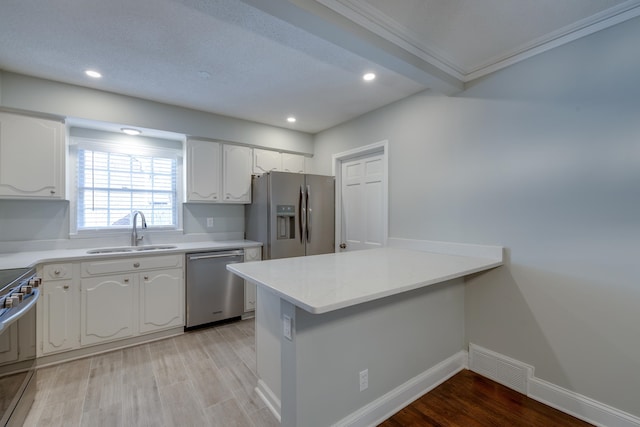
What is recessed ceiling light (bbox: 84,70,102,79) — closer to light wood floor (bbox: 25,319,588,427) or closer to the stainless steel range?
the stainless steel range

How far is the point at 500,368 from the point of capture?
2.15 m

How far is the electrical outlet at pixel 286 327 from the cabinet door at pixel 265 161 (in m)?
2.73

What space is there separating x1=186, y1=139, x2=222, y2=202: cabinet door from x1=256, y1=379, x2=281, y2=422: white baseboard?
7.58 ft

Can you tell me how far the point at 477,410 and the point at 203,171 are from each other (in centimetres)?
355

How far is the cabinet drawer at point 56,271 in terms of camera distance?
2.34m

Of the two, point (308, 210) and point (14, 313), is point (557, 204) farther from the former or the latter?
point (14, 313)

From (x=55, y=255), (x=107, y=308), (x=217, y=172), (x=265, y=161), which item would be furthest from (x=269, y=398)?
(x=265, y=161)

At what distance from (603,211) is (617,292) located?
1.66 feet

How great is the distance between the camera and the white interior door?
3.30 meters

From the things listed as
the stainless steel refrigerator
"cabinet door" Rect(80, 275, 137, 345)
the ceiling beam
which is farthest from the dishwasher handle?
the ceiling beam

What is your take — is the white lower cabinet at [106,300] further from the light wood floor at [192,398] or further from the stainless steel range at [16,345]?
the stainless steel range at [16,345]

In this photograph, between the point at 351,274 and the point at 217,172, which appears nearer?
the point at 351,274

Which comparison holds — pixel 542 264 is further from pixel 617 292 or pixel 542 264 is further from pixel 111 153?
pixel 111 153

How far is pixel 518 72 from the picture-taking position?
2094 millimetres
